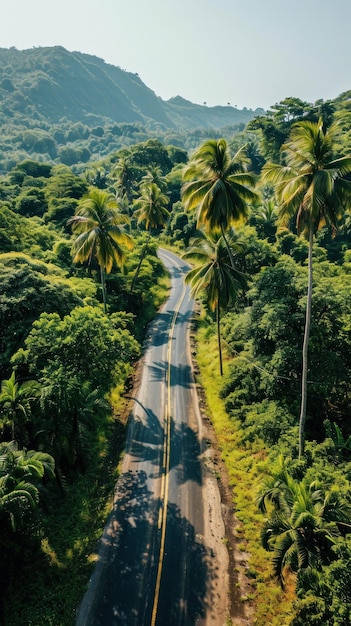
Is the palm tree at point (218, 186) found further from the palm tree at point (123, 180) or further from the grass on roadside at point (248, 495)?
the palm tree at point (123, 180)

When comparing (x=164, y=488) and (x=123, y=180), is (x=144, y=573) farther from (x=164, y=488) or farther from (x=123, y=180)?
(x=123, y=180)

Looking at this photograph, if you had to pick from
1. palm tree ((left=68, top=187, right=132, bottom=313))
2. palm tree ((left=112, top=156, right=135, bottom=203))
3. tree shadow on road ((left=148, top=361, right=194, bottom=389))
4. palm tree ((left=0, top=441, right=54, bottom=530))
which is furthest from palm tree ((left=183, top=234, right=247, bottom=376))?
palm tree ((left=112, top=156, right=135, bottom=203))

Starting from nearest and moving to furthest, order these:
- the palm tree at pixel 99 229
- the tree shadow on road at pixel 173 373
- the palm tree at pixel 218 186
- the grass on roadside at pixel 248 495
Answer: the grass on roadside at pixel 248 495
the palm tree at pixel 218 186
the palm tree at pixel 99 229
the tree shadow on road at pixel 173 373

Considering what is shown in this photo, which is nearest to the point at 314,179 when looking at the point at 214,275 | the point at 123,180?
the point at 214,275

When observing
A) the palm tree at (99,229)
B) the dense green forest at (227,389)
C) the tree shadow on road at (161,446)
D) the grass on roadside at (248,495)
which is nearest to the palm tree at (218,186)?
the dense green forest at (227,389)

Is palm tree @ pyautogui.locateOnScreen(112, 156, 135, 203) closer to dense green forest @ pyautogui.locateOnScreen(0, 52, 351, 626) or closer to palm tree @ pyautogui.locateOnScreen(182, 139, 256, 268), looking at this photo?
dense green forest @ pyautogui.locateOnScreen(0, 52, 351, 626)

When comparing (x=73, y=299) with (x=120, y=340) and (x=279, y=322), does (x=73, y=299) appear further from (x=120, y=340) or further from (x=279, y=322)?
(x=279, y=322)

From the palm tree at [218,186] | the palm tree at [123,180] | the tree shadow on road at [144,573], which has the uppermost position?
the palm tree at [123,180]
